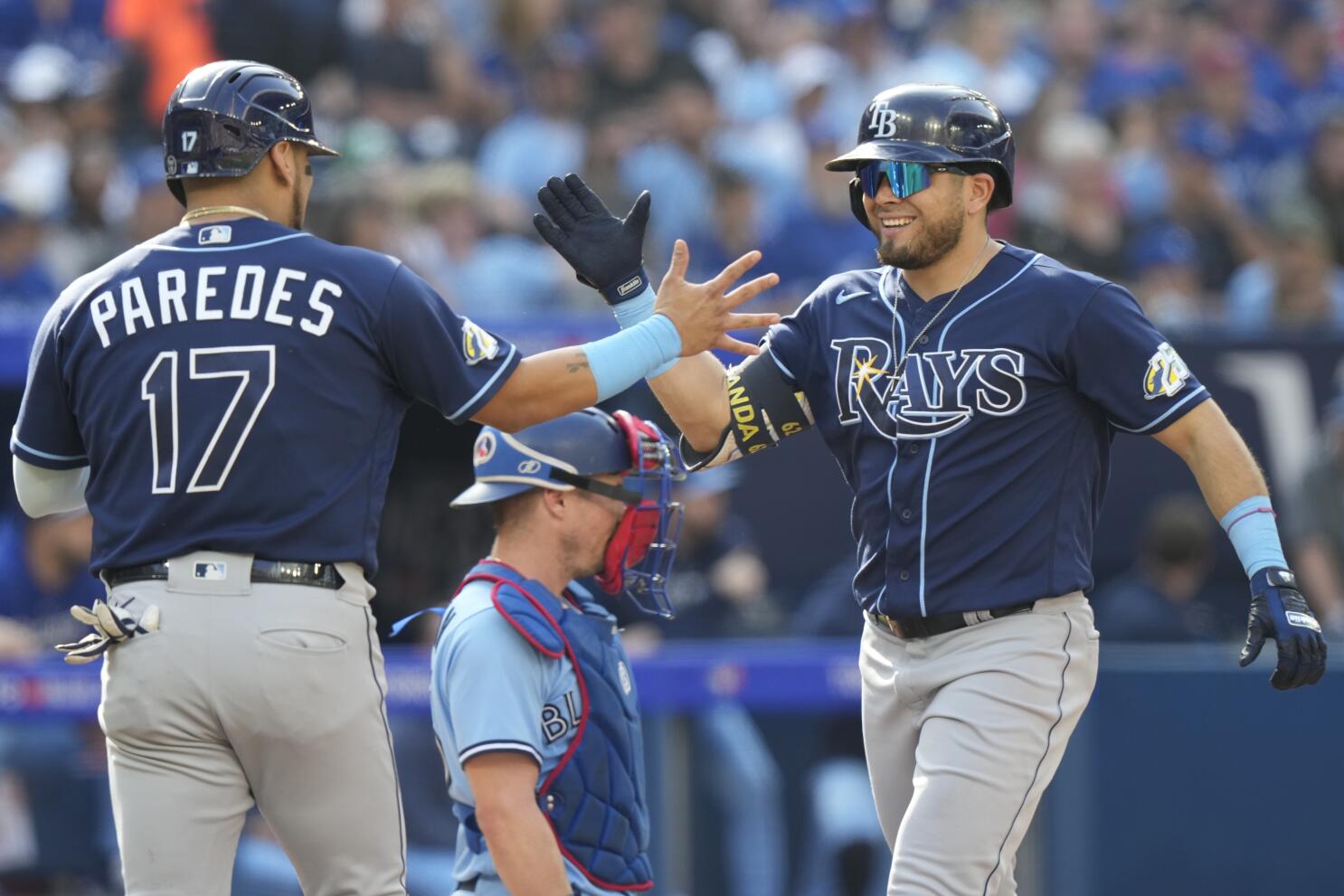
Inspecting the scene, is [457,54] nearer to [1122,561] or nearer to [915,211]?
[1122,561]

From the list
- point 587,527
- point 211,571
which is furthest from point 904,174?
point 211,571

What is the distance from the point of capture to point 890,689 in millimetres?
4082

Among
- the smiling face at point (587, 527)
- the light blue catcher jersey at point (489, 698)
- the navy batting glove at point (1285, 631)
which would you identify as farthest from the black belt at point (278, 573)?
the navy batting glove at point (1285, 631)

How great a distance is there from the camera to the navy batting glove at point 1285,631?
12.5 ft

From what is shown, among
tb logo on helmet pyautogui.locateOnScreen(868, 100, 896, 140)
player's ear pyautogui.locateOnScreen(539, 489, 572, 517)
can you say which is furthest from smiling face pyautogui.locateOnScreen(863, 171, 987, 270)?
player's ear pyautogui.locateOnScreen(539, 489, 572, 517)

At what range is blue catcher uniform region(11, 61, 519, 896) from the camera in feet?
11.7

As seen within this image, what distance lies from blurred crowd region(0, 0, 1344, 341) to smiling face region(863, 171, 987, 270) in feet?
13.4

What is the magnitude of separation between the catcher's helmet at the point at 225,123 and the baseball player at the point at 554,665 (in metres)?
0.77

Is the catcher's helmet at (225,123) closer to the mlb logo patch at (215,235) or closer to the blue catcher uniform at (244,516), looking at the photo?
the blue catcher uniform at (244,516)

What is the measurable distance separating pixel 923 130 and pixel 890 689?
1.20 meters

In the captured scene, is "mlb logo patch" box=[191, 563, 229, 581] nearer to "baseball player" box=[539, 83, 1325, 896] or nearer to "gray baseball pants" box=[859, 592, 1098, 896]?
"baseball player" box=[539, 83, 1325, 896]

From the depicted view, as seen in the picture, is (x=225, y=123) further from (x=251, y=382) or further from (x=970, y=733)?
(x=970, y=733)

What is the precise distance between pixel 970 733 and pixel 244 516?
1493 millimetres

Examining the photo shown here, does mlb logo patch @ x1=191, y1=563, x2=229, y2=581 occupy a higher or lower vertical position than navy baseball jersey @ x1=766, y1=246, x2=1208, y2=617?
lower
